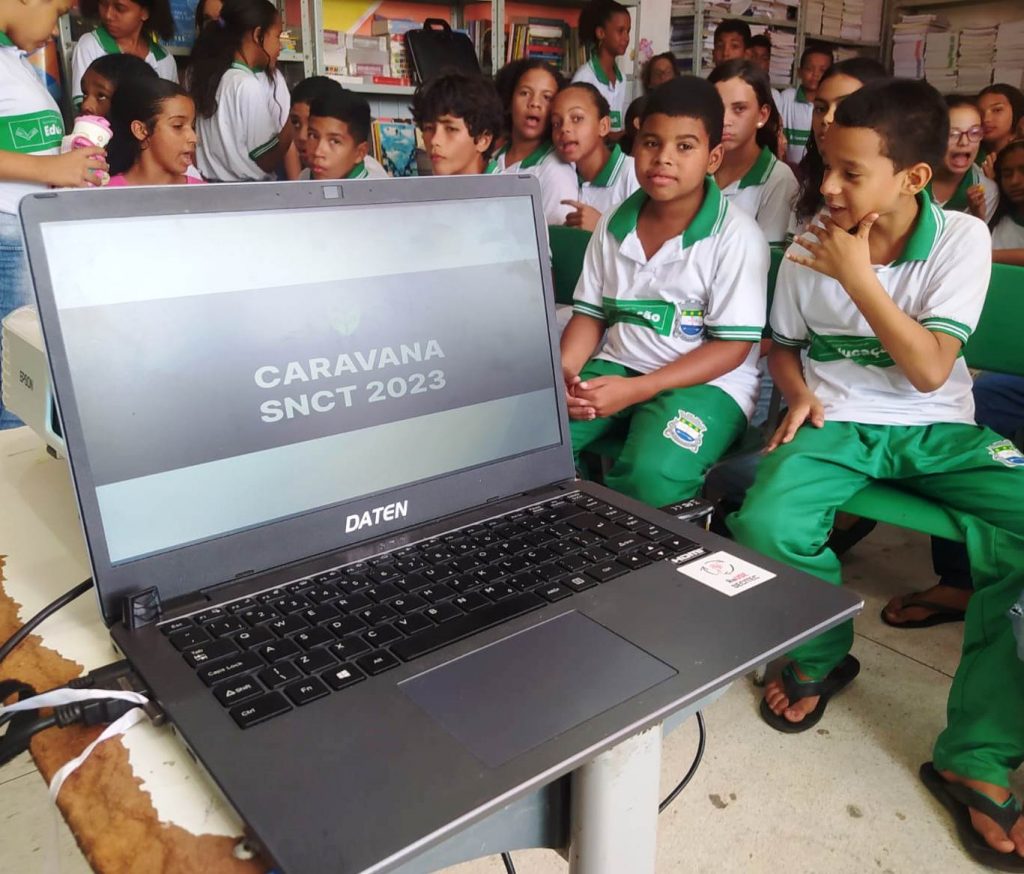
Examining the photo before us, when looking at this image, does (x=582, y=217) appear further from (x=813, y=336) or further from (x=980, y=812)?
(x=980, y=812)

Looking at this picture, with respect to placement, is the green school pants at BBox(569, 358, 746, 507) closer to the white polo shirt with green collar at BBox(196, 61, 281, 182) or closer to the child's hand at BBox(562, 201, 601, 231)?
the child's hand at BBox(562, 201, 601, 231)

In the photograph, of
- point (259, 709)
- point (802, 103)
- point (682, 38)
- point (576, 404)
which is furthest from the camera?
point (682, 38)

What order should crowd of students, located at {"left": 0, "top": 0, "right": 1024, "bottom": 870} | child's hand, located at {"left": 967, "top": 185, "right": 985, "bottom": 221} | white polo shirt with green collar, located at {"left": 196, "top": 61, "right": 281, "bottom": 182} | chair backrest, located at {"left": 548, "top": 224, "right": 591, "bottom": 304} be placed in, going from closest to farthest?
crowd of students, located at {"left": 0, "top": 0, "right": 1024, "bottom": 870} < chair backrest, located at {"left": 548, "top": 224, "right": 591, "bottom": 304} < child's hand, located at {"left": 967, "top": 185, "right": 985, "bottom": 221} < white polo shirt with green collar, located at {"left": 196, "top": 61, "right": 281, "bottom": 182}

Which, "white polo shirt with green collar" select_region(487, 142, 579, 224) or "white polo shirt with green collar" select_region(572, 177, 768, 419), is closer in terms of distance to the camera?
"white polo shirt with green collar" select_region(572, 177, 768, 419)

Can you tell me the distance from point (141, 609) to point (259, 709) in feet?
0.44

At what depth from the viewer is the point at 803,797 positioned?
3.96 feet

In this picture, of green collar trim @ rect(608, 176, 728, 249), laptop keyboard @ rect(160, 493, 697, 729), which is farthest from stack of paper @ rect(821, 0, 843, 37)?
laptop keyboard @ rect(160, 493, 697, 729)

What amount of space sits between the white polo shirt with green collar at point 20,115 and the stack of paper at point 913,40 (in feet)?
15.7

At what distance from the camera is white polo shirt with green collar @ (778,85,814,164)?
4227 mm

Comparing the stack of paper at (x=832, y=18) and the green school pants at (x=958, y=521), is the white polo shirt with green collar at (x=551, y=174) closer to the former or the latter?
the green school pants at (x=958, y=521)

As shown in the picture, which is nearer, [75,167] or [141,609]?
[141,609]

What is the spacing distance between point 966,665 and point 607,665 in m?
0.87

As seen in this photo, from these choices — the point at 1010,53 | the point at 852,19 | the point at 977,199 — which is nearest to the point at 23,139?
the point at 977,199

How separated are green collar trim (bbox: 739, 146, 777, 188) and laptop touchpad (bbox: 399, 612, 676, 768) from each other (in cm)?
194
